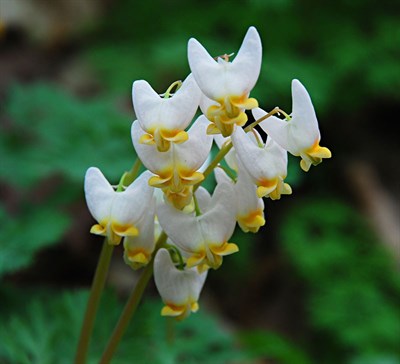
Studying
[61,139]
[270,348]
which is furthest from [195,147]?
[270,348]

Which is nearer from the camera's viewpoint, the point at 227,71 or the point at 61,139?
the point at 227,71

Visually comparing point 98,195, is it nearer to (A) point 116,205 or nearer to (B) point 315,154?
(A) point 116,205

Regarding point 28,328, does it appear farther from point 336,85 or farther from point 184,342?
point 336,85

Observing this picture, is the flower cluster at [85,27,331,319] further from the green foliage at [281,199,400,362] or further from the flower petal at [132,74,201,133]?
the green foliage at [281,199,400,362]

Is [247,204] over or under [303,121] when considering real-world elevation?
under

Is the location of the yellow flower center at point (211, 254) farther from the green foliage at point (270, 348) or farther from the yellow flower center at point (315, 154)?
the green foliage at point (270, 348)

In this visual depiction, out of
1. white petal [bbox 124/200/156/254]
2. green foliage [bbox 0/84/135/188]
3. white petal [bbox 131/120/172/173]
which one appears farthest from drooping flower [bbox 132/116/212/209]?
green foliage [bbox 0/84/135/188]
